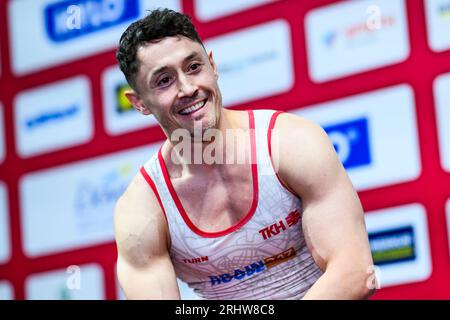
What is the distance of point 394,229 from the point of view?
128 inches

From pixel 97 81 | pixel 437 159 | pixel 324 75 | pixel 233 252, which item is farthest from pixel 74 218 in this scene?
pixel 233 252

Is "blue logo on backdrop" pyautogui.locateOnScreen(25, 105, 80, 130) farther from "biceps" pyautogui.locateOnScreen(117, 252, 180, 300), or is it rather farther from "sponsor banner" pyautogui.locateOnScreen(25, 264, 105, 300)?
"biceps" pyautogui.locateOnScreen(117, 252, 180, 300)

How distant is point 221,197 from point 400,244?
47.4 inches

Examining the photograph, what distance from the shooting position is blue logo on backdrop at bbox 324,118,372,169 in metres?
3.29

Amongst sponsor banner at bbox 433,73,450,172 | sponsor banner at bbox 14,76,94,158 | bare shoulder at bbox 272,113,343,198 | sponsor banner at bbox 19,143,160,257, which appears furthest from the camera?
sponsor banner at bbox 14,76,94,158

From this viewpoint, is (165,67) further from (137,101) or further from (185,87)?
(137,101)

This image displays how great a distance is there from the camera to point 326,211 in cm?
203

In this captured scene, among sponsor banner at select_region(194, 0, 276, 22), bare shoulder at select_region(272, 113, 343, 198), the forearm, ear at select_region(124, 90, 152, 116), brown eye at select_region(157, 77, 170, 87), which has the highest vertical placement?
sponsor banner at select_region(194, 0, 276, 22)

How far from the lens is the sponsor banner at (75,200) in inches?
150

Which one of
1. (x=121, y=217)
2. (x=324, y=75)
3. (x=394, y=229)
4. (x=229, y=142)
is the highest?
(x=324, y=75)

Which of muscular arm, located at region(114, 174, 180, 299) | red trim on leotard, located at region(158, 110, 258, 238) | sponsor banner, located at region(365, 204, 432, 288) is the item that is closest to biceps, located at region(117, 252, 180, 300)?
muscular arm, located at region(114, 174, 180, 299)

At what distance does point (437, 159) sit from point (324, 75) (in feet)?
1.71
